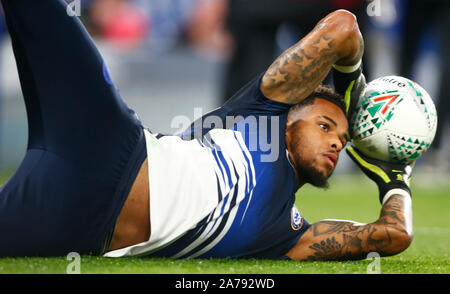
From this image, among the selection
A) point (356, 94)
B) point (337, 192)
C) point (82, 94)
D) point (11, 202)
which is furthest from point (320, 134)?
point (337, 192)

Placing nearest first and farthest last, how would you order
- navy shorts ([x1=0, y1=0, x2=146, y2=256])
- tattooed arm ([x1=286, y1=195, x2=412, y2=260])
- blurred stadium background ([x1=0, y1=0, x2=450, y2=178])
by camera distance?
navy shorts ([x1=0, y1=0, x2=146, y2=256]) < tattooed arm ([x1=286, y1=195, x2=412, y2=260]) < blurred stadium background ([x1=0, y1=0, x2=450, y2=178])

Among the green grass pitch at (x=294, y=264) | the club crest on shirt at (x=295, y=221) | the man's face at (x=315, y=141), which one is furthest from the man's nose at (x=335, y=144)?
the green grass pitch at (x=294, y=264)

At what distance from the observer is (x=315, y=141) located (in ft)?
10.1

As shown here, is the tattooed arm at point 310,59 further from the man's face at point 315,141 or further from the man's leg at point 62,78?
the man's leg at point 62,78

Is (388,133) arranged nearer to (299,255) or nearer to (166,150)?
(299,255)

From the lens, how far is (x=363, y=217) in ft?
16.6

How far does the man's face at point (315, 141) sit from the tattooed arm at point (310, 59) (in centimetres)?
17

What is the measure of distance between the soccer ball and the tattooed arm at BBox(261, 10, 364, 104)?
1.41 feet

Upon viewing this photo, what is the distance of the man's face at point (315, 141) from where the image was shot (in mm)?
3057

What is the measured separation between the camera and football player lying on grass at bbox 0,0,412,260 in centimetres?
264

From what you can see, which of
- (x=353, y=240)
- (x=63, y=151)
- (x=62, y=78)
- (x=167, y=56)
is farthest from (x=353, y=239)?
(x=167, y=56)

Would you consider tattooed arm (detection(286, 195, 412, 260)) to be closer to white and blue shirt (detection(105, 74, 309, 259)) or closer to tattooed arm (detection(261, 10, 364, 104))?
white and blue shirt (detection(105, 74, 309, 259))

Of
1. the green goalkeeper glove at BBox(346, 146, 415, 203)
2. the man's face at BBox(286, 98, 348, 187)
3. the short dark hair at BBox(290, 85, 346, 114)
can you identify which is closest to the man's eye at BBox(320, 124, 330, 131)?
the man's face at BBox(286, 98, 348, 187)

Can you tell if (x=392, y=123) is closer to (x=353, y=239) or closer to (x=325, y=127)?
(x=325, y=127)
